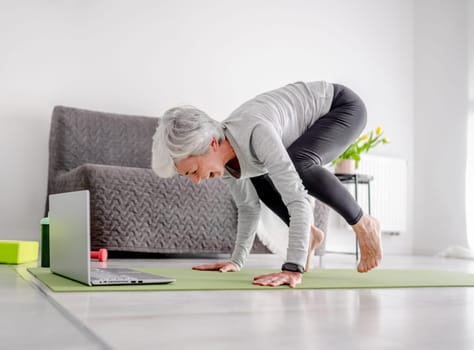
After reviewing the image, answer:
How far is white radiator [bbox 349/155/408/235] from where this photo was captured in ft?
14.2

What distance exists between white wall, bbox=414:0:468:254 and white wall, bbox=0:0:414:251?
0.32 ft

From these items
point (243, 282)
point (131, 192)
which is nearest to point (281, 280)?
point (243, 282)

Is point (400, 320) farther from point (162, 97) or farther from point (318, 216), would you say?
point (162, 97)

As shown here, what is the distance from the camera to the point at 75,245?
138 cm

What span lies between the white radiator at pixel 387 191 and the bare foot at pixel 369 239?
8.41 feet

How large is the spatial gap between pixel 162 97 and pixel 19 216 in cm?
113

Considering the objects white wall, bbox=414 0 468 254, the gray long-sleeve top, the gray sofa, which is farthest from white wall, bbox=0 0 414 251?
the gray long-sleeve top

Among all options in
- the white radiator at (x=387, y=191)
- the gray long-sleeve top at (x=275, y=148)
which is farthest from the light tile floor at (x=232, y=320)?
the white radiator at (x=387, y=191)

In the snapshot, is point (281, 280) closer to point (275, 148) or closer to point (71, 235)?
point (275, 148)

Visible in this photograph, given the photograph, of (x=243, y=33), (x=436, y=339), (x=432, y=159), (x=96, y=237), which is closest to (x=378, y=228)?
(x=436, y=339)

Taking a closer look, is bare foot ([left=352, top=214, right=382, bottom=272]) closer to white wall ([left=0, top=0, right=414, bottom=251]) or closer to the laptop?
the laptop

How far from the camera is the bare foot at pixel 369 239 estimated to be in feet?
5.63

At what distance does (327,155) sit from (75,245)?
2.70 feet

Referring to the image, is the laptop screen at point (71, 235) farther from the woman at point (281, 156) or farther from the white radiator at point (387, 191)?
the white radiator at point (387, 191)
